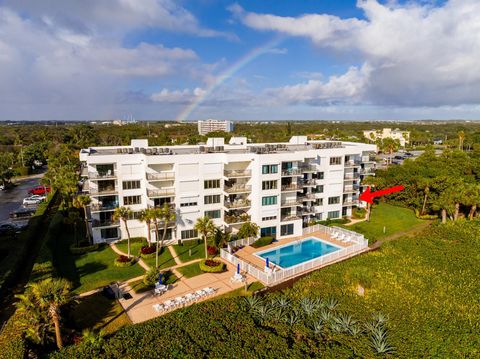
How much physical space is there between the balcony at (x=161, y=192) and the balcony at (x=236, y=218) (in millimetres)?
8192

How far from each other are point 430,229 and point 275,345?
37.7 m

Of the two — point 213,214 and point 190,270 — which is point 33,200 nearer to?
point 213,214

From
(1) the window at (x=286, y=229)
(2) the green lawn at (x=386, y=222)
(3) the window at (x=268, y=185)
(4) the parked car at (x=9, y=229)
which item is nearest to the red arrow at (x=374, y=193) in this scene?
(2) the green lawn at (x=386, y=222)

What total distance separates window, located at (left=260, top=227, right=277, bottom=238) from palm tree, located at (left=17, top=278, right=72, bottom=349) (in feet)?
91.7

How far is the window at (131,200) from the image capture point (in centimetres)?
4344

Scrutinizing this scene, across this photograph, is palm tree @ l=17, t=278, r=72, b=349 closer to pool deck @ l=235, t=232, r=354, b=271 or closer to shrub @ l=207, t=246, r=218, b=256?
shrub @ l=207, t=246, r=218, b=256

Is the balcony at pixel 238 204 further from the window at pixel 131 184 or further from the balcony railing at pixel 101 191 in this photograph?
the balcony railing at pixel 101 191

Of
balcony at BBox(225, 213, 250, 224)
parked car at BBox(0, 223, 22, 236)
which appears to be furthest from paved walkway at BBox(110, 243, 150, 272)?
parked car at BBox(0, 223, 22, 236)

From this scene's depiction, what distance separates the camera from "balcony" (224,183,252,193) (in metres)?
44.6

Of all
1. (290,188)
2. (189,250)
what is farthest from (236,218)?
(290,188)

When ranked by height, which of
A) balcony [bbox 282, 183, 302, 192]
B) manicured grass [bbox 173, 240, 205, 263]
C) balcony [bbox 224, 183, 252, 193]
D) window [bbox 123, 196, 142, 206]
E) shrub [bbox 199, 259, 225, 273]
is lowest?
manicured grass [bbox 173, 240, 205, 263]

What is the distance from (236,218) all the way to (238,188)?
411 cm

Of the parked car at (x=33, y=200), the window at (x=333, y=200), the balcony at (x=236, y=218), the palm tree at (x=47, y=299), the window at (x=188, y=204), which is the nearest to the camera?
the palm tree at (x=47, y=299)

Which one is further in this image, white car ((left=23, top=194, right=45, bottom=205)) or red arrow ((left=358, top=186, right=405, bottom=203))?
white car ((left=23, top=194, right=45, bottom=205))
